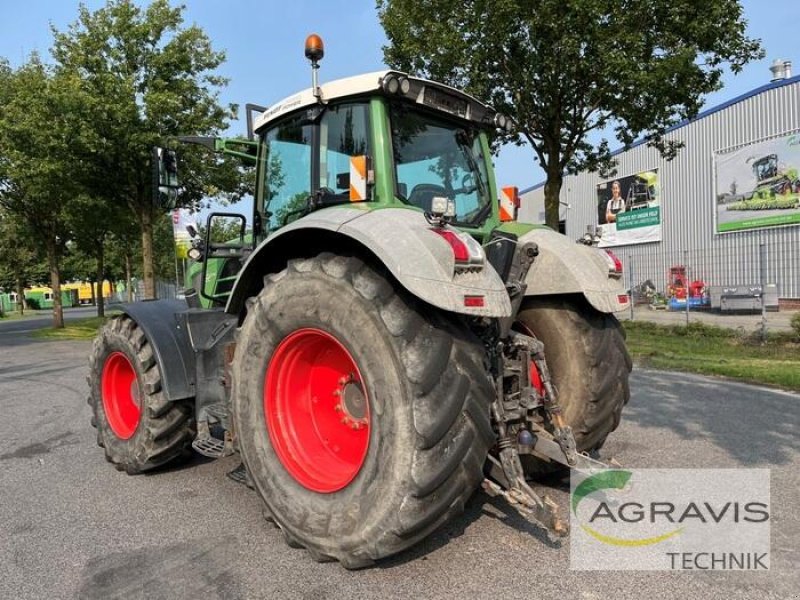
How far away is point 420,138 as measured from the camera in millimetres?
3738

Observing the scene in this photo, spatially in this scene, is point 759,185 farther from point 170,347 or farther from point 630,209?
point 170,347

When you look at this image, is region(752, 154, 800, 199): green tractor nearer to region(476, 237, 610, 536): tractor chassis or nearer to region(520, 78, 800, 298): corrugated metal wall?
region(520, 78, 800, 298): corrugated metal wall

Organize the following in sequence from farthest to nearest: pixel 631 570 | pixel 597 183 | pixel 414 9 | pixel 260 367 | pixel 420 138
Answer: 1. pixel 597 183
2. pixel 414 9
3. pixel 420 138
4. pixel 260 367
5. pixel 631 570

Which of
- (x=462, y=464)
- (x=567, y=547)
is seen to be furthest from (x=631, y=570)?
(x=462, y=464)

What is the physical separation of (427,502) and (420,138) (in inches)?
86.4

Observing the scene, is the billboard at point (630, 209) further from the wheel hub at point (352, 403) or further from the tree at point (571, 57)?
the wheel hub at point (352, 403)

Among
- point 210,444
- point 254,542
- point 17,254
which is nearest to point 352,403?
point 254,542

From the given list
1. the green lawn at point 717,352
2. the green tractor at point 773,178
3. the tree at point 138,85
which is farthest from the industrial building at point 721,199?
the tree at point 138,85

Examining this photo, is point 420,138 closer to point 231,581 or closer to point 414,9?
point 231,581

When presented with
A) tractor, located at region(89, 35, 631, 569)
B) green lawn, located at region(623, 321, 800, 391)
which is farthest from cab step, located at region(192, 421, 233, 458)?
green lawn, located at region(623, 321, 800, 391)

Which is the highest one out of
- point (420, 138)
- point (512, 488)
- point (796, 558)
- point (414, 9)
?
point (414, 9)

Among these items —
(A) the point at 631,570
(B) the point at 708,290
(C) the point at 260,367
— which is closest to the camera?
(A) the point at 631,570

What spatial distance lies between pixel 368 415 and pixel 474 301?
2.51ft

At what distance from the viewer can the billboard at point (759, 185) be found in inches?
750
